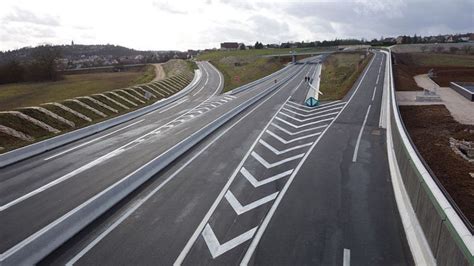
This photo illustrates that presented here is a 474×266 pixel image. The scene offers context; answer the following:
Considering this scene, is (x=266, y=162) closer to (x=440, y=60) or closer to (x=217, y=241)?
(x=217, y=241)

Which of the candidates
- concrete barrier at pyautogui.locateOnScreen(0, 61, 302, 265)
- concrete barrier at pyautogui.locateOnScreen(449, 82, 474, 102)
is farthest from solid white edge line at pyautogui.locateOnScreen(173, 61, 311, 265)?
concrete barrier at pyautogui.locateOnScreen(449, 82, 474, 102)

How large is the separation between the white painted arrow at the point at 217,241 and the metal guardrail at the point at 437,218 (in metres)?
4.97

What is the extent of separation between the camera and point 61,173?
15742 millimetres

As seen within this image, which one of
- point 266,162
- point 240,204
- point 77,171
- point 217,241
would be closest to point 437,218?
point 217,241

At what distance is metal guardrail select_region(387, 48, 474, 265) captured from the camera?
6.92 meters

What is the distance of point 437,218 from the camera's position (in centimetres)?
851

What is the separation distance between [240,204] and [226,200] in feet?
2.21

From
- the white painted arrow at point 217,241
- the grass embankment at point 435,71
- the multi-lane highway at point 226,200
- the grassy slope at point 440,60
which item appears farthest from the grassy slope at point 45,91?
the grassy slope at point 440,60

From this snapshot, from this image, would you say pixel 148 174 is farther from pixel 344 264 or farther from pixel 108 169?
pixel 344 264

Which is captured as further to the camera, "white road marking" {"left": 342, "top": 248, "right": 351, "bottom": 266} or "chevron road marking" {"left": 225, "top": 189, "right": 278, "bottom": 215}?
"chevron road marking" {"left": 225, "top": 189, "right": 278, "bottom": 215}

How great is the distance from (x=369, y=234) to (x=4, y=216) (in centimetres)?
1213

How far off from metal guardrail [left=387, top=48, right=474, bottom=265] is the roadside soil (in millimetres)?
2433

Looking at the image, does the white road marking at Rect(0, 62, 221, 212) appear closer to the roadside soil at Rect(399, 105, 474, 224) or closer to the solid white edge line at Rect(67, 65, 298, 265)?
the solid white edge line at Rect(67, 65, 298, 265)

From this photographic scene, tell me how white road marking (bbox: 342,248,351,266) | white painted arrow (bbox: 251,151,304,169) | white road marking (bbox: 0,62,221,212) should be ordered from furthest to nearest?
white painted arrow (bbox: 251,151,304,169) < white road marking (bbox: 0,62,221,212) < white road marking (bbox: 342,248,351,266)
